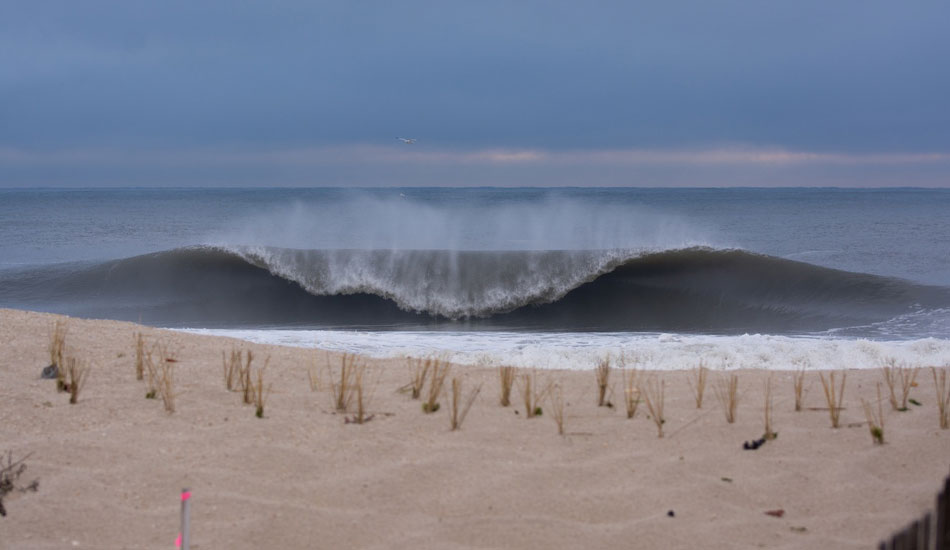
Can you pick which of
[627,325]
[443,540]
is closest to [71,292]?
[627,325]

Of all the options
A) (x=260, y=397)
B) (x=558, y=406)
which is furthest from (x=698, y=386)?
(x=260, y=397)

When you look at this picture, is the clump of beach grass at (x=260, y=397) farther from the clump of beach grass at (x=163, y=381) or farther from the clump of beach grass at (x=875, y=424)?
the clump of beach grass at (x=875, y=424)

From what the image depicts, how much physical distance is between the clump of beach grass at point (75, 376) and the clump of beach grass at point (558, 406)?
2.94 m

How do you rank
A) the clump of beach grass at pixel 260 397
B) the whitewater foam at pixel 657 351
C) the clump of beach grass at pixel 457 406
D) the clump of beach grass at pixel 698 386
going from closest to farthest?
1. the clump of beach grass at pixel 457 406
2. the clump of beach grass at pixel 260 397
3. the clump of beach grass at pixel 698 386
4. the whitewater foam at pixel 657 351

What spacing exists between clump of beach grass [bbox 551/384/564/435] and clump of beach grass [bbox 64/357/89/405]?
9.65 ft

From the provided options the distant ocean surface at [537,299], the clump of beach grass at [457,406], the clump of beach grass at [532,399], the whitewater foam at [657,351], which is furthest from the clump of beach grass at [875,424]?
the distant ocean surface at [537,299]

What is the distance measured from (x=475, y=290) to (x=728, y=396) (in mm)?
11035

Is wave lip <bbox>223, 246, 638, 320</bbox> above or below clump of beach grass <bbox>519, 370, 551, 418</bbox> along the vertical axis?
above

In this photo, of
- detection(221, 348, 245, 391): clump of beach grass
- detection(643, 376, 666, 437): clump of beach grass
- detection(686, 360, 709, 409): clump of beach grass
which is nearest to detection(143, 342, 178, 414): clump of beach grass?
detection(221, 348, 245, 391): clump of beach grass

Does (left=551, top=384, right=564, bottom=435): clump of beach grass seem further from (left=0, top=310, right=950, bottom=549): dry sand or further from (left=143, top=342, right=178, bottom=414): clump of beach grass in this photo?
(left=143, top=342, right=178, bottom=414): clump of beach grass

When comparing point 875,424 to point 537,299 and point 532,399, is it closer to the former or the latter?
point 532,399

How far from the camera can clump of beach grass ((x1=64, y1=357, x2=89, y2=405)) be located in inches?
182

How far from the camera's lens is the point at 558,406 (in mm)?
4820

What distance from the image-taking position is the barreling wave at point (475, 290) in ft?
Result: 47.2
